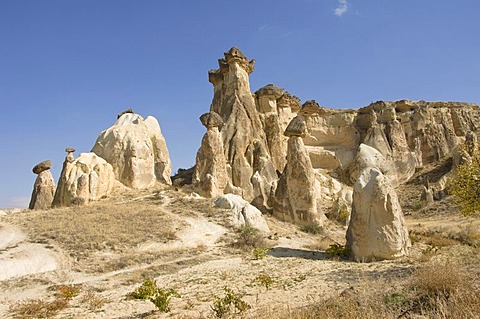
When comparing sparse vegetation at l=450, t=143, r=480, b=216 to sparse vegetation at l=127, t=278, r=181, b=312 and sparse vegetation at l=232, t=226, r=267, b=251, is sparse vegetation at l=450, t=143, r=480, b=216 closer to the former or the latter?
sparse vegetation at l=232, t=226, r=267, b=251

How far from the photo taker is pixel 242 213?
611 inches

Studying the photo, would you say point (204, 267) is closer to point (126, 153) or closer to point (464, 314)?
point (464, 314)

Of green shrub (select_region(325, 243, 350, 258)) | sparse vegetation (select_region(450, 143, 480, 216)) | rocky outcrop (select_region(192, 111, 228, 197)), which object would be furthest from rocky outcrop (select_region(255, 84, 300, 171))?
sparse vegetation (select_region(450, 143, 480, 216))

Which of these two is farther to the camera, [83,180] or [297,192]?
[83,180]

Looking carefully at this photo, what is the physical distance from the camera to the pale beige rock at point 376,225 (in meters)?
9.35

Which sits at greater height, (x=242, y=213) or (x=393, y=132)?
(x=393, y=132)

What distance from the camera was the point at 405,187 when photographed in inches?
1156

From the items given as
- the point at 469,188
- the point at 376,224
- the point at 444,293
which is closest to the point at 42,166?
the point at 376,224

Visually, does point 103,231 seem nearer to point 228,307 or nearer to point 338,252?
point 338,252

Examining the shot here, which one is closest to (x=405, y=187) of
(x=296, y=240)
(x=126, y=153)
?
(x=296, y=240)

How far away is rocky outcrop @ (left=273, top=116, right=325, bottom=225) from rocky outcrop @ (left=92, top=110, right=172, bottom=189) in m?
8.26

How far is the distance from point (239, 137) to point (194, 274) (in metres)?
16.7

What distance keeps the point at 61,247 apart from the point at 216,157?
11.6 meters

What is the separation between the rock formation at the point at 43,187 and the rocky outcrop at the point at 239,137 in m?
8.33
